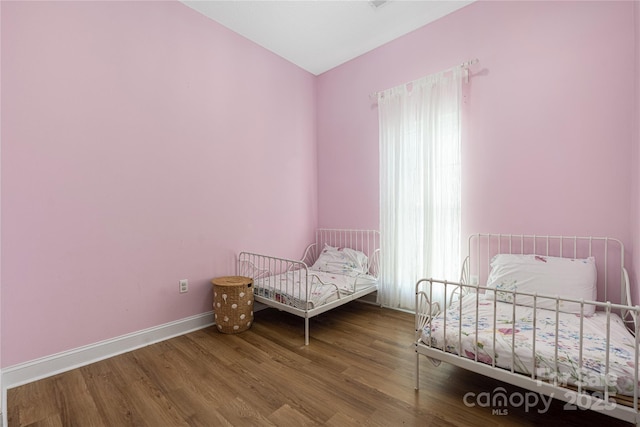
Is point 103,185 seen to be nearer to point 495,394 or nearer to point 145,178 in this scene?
point 145,178

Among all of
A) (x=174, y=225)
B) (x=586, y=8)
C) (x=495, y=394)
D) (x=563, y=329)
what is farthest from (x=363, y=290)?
(x=586, y=8)

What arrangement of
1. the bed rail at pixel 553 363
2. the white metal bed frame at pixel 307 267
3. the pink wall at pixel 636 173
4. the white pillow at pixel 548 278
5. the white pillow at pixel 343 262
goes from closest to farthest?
the bed rail at pixel 553 363
the pink wall at pixel 636 173
the white pillow at pixel 548 278
the white metal bed frame at pixel 307 267
the white pillow at pixel 343 262

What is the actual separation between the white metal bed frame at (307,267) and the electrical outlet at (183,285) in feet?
1.76

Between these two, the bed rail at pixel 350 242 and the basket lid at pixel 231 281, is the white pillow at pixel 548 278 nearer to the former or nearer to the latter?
the bed rail at pixel 350 242

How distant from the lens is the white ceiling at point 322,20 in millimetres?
2584

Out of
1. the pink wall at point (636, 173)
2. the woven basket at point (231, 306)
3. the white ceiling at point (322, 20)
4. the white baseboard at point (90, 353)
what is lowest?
the white baseboard at point (90, 353)

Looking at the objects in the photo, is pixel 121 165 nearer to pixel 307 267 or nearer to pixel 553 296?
pixel 307 267

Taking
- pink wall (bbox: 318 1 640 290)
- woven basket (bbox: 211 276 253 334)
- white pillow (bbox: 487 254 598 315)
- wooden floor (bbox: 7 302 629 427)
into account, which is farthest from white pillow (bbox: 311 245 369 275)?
white pillow (bbox: 487 254 598 315)

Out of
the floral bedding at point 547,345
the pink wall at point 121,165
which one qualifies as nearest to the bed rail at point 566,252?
the floral bedding at point 547,345

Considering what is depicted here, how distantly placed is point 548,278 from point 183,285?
293 cm

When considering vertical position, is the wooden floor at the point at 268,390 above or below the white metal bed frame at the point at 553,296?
below

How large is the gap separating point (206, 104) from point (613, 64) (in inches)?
127

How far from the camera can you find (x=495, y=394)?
164cm

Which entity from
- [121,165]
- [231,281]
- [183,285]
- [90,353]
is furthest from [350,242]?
[90,353]
